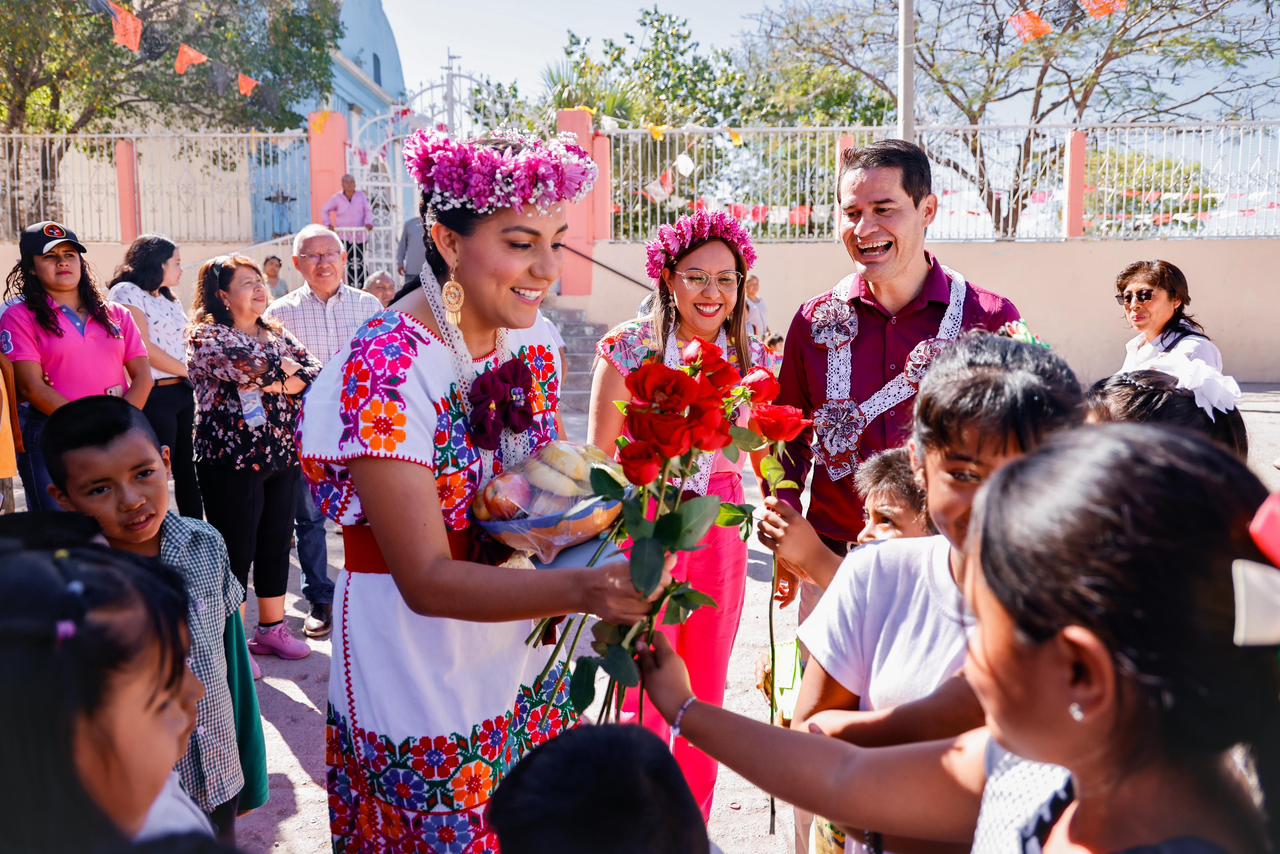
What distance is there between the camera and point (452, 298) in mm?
1974

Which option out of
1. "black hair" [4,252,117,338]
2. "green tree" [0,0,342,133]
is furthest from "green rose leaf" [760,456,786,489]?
"green tree" [0,0,342,133]

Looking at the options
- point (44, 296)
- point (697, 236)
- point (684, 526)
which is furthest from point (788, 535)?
point (44, 296)

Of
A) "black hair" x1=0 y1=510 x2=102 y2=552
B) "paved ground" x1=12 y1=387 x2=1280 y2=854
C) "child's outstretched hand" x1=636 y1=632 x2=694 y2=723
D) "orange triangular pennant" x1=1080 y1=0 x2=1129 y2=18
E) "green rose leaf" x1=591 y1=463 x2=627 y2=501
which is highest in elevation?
"orange triangular pennant" x1=1080 y1=0 x2=1129 y2=18

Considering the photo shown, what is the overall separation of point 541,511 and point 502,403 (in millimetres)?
269

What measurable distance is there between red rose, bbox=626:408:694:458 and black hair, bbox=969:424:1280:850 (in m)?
0.64

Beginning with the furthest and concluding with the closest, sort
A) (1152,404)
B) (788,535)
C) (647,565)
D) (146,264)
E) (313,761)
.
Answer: (146,264)
(313,761)
(1152,404)
(788,535)
(647,565)

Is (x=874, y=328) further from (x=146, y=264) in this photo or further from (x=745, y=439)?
(x=146, y=264)

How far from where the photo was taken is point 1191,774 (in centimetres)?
98

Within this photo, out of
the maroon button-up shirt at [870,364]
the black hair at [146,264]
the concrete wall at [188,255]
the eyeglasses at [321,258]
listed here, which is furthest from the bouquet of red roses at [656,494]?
the concrete wall at [188,255]

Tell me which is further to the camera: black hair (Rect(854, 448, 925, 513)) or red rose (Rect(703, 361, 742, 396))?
black hair (Rect(854, 448, 925, 513))

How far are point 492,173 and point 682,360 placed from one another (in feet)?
4.64

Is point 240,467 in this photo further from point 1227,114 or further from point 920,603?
point 1227,114

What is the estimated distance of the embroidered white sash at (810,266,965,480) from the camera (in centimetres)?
288

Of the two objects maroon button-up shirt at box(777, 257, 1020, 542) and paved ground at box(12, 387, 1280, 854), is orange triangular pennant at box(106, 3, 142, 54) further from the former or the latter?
maroon button-up shirt at box(777, 257, 1020, 542)
